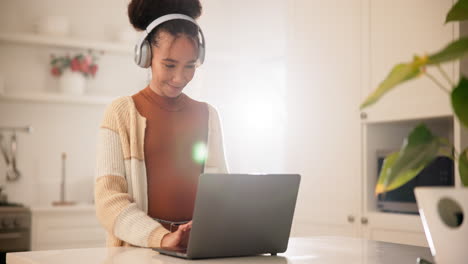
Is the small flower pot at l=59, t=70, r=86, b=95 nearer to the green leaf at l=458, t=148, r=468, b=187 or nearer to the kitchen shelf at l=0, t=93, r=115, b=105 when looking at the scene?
the kitchen shelf at l=0, t=93, r=115, b=105

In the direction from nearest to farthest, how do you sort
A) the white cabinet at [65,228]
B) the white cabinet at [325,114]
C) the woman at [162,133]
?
1. the woman at [162,133]
2. the white cabinet at [325,114]
3. the white cabinet at [65,228]

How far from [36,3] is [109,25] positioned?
0.59 meters

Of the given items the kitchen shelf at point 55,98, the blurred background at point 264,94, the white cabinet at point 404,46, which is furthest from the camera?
the kitchen shelf at point 55,98

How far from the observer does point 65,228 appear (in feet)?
14.1

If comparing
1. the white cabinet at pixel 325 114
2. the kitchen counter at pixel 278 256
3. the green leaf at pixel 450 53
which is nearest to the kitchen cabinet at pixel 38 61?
the white cabinet at pixel 325 114

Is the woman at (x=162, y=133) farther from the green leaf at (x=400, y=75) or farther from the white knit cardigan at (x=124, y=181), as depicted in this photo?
the green leaf at (x=400, y=75)

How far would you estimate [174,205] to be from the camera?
1906mm

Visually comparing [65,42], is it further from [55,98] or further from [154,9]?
[154,9]

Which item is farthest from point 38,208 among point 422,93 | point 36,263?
point 36,263

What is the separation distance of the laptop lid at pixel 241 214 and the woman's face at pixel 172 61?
57 centimetres

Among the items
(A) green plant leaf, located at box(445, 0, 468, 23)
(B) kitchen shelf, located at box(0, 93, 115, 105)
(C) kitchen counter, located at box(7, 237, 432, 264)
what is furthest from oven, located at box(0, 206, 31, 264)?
(A) green plant leaf, located at box(445, 0, 468, 23)

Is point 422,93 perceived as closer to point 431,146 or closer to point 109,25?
Result: point 431,146

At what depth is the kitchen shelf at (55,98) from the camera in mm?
4617

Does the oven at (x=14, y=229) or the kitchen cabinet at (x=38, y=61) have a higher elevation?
the kitchen cabinet at (x=38, y=61)
